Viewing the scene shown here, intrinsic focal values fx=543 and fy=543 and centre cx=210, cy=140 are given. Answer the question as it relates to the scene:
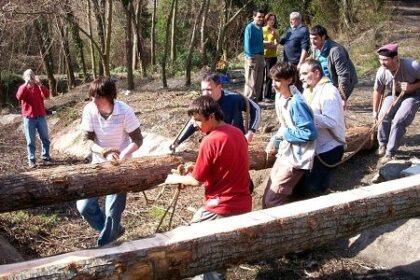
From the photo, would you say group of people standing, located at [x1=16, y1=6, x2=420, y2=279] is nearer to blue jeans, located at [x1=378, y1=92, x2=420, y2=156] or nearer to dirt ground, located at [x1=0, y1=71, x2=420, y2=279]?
blue jeans, located at [x1=378, y1=92, x2=420, y2=156]

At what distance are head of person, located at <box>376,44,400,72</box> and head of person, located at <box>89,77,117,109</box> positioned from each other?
124 inches

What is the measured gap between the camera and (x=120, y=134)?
203 inches

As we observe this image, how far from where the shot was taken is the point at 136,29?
2289 centimetres

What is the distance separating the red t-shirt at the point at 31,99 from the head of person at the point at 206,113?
673cm

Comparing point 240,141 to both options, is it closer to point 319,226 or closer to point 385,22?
point 319,226

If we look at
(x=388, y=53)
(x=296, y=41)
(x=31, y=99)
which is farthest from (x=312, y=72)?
(x=31, y=99)

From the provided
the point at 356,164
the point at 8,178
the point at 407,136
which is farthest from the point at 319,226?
the point at 407,136

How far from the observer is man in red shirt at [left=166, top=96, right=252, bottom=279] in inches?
153

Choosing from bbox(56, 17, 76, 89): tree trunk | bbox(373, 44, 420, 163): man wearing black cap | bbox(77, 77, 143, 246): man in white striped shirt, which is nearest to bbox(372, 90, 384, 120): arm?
bbox(373, 44, 420, 163): man wearing black cap

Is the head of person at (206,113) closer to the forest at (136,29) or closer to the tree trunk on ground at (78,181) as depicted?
the tree trunk on ground at (78,181)

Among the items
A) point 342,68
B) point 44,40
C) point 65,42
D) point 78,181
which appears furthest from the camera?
point 44,40

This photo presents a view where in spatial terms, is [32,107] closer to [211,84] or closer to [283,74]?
[211,84]

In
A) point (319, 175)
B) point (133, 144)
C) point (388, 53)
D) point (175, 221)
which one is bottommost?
point (175, 221)

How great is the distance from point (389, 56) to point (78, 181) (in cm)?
370
